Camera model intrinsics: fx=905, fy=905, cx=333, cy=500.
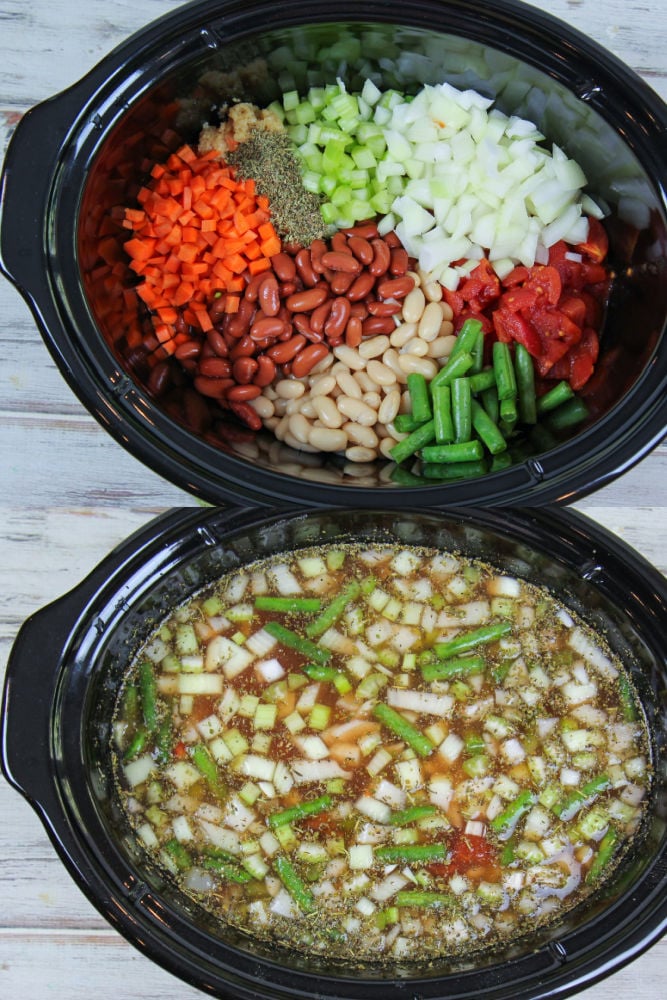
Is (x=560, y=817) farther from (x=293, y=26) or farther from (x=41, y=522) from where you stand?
(x=293, y=26)

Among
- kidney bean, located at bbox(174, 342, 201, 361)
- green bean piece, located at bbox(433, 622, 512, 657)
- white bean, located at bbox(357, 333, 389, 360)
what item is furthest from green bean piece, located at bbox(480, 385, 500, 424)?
kidney bean, located at bbox(174, 342, 201, 361)

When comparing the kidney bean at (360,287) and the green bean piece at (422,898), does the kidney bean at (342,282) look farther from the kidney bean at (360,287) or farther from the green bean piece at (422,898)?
the green bean piece at (422,898)

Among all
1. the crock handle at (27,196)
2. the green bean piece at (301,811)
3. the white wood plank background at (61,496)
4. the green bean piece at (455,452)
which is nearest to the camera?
the crock handle at (27,196)

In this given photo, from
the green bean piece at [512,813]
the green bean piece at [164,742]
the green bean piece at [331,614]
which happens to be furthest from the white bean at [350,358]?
the green bean piece at [512,813]

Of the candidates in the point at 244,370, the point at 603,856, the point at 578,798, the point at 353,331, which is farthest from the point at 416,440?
the point at 603,856

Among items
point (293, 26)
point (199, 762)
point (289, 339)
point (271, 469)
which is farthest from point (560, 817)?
point (293, 26)

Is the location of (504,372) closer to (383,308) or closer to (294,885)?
(383,308)

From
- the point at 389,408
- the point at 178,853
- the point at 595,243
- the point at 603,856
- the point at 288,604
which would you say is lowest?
the point at 178,853
